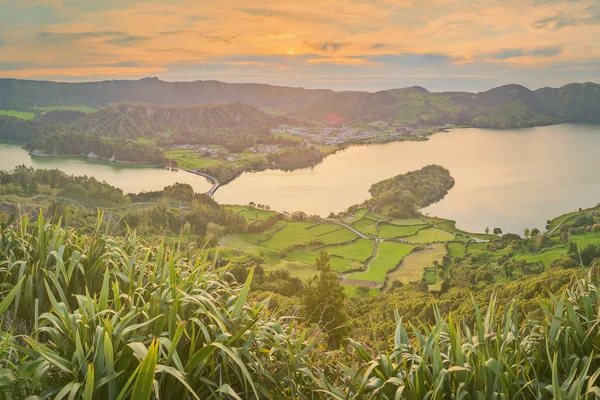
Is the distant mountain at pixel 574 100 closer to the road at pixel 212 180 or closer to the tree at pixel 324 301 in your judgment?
the road at pixel 212 180

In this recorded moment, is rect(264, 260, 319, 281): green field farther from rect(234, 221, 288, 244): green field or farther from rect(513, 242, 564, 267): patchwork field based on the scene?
rect(513, 242, 564, 267): patchwork field

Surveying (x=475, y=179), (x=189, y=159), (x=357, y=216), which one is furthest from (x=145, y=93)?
(x=357, y=216)

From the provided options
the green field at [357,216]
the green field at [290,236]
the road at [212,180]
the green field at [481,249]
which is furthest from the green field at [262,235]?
the green field at [481,249]

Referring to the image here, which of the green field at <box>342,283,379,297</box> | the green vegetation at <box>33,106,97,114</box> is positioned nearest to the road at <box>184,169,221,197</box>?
the green field at <box>342,283,379,297</box>

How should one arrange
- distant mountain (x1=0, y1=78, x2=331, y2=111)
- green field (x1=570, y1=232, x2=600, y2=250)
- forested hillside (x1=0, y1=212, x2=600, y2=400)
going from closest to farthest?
forested hillside (x1=0, y1=212, x2=600, y2=400) → green field (x1=570, y1=232, x2=600, y2=250) → distant mountain (x1=0, y1=78, x2=331, y2=111)

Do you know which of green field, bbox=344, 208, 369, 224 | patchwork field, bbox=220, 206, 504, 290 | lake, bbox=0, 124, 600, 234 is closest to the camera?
patchwork field, bbox=220, 206, 504, 290

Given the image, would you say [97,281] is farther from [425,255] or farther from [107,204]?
[107,204]

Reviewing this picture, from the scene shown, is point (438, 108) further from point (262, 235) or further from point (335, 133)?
point (262, 235)
